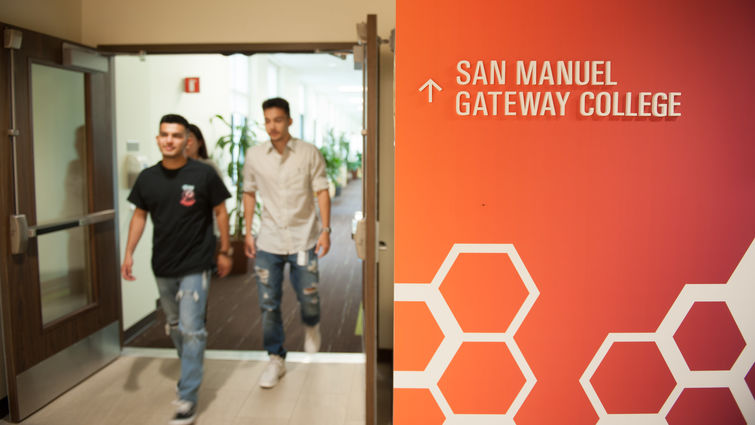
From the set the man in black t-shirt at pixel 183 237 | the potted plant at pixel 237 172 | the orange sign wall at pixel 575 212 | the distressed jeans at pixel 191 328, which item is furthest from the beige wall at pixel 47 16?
the potted plant at pixel 237 172

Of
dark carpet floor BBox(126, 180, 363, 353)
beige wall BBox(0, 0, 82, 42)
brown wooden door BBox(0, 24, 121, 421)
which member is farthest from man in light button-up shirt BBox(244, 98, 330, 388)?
beige wall BBox(0, 0, 82, 42)

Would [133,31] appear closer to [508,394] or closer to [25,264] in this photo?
[25,264]

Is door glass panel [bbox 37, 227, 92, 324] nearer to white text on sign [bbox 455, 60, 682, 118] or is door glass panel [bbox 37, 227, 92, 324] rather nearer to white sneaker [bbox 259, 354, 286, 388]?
white sneaker [bbox 259, 354, 286, 388]

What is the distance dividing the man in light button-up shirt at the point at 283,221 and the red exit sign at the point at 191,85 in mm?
2622

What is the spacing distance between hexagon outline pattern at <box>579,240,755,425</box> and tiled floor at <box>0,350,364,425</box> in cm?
128

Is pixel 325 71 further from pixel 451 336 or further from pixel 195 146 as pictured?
pixel 451 336

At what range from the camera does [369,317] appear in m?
2.49

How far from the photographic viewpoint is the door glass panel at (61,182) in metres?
3.02

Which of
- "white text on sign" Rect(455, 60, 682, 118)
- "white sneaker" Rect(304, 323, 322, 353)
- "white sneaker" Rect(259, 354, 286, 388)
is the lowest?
"white sneaker" Rect(259, 354, 286, 388)

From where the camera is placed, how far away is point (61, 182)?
10.5 feet

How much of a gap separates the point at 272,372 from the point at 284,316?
4.54ft

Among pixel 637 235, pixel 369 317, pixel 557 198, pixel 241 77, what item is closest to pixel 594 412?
pixel 637 235

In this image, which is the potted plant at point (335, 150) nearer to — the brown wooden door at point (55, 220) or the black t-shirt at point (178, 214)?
the brown wooden door at point (55, 220)

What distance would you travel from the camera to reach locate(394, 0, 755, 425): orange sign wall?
1.93 meters
